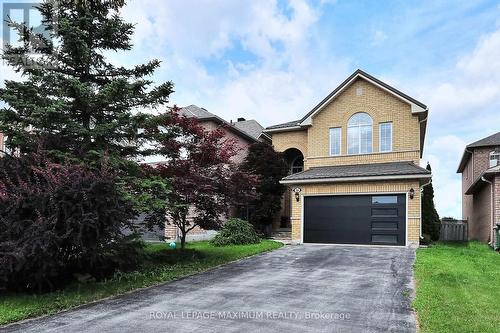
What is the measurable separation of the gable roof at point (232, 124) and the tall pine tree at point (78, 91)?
17.2 feet

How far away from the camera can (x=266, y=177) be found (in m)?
21.6

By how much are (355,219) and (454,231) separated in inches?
382

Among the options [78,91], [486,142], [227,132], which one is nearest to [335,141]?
[227,132]

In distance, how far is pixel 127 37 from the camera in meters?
11.2

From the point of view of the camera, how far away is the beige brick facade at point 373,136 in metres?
17.8

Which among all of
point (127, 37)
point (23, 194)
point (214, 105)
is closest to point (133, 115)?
point (127, 37)

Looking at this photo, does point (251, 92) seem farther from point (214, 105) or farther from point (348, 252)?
point (348, 252)

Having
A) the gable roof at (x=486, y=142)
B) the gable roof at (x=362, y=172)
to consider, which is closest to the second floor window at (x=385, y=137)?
the gable roof at (x=362, y=172)

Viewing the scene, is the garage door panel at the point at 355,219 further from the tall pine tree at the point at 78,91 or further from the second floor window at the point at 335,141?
the tall pine tree at the point at 78,91

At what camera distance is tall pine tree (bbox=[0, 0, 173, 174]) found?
9.17 meters

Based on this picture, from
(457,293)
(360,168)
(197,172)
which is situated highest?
(360,168)

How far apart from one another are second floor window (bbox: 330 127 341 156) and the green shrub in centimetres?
622

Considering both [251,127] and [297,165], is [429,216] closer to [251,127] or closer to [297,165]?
[297,165]

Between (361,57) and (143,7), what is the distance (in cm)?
1257
